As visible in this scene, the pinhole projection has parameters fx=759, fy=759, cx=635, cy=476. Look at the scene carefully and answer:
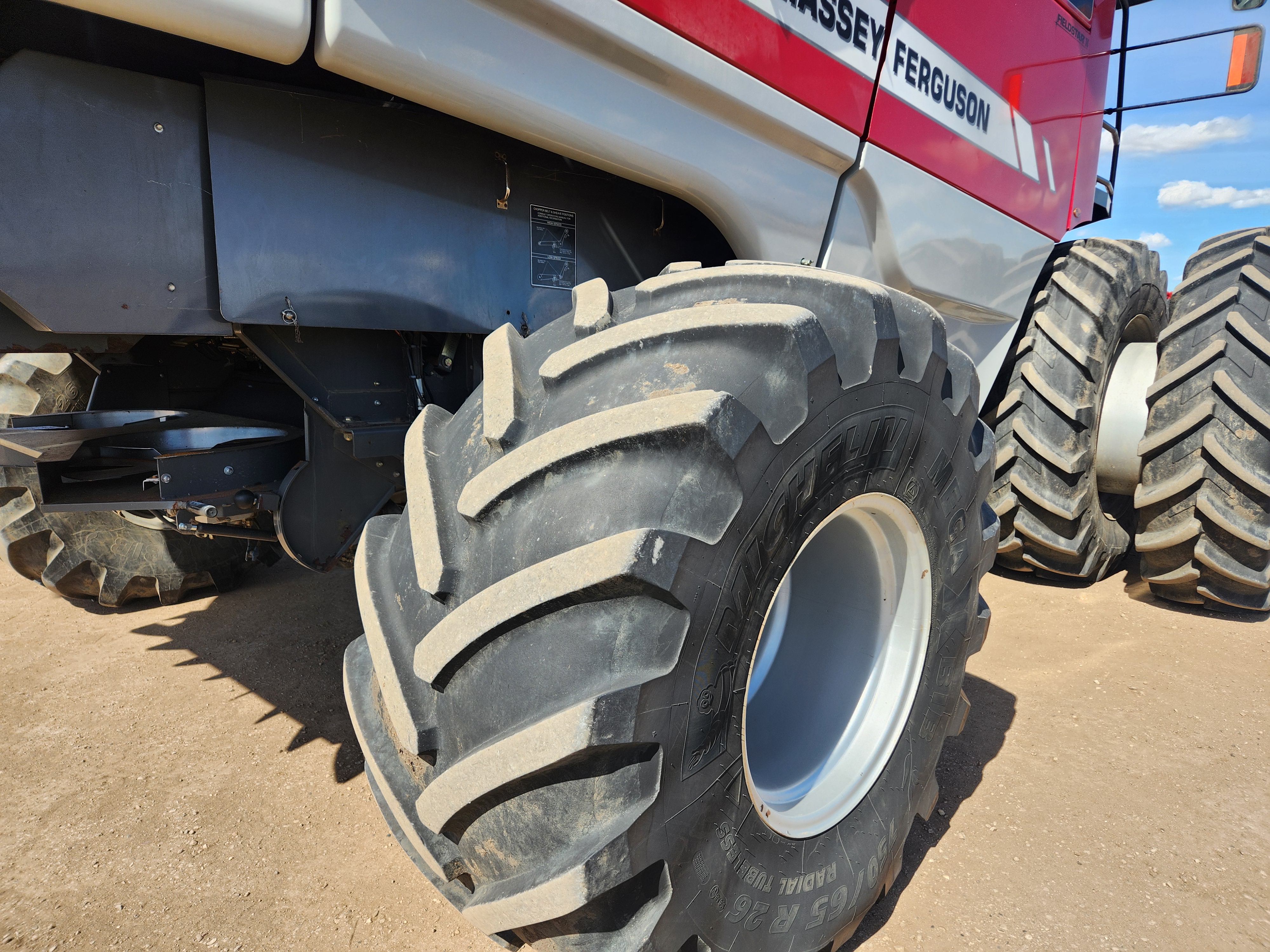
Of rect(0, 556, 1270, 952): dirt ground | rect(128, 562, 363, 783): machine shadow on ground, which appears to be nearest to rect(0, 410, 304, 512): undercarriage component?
rect(128, 562, 363, 783): machine shadow on ground

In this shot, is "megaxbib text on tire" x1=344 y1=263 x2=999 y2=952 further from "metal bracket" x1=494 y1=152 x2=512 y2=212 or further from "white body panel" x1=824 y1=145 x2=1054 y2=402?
"white body panel" x1=824 y1=145 x2=1054 y2=402

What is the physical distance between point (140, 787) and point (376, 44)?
180 cm

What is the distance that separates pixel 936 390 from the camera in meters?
1.44

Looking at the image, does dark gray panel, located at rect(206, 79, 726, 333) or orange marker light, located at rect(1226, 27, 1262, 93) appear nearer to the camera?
dark gray panel, located at rect(206, 79, 726, 333)

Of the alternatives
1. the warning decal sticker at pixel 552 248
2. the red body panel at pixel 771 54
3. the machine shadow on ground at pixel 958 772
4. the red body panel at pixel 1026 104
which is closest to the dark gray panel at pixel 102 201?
the warning decal sticker at pixel 552 248

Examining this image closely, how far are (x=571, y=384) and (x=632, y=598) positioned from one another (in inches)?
13.3

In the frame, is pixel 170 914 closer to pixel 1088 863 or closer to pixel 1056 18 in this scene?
pixel 1088 863

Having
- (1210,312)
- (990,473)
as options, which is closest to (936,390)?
(990,473)

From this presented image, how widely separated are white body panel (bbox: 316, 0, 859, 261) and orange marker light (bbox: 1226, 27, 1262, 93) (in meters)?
2.01

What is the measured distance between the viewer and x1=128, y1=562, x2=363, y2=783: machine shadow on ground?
2.19m

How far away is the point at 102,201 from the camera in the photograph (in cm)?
116

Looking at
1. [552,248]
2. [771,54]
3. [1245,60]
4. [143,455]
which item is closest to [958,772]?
[552,248]

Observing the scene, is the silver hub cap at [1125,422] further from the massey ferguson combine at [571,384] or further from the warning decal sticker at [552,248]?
the warning decal sticker at [552,248]

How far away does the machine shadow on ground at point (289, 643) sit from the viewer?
2.19 meters
